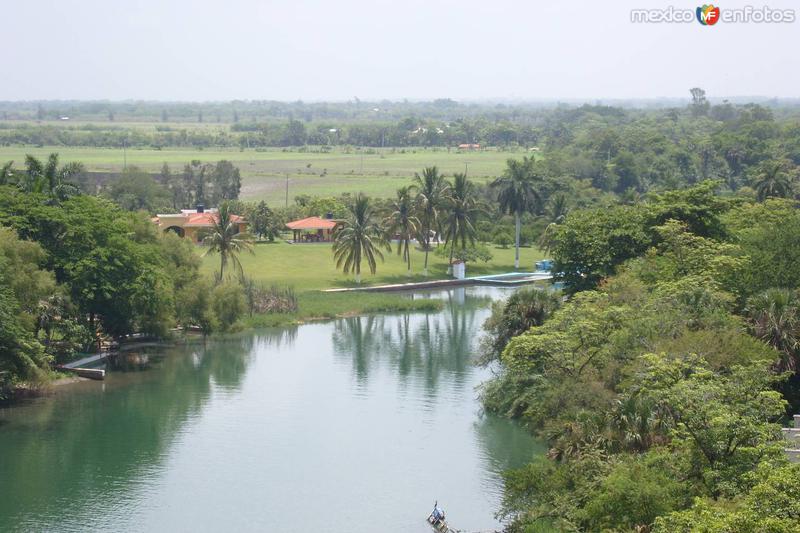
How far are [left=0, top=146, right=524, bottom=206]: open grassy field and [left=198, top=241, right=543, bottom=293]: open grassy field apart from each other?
36496 mm

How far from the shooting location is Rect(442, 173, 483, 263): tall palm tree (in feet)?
259

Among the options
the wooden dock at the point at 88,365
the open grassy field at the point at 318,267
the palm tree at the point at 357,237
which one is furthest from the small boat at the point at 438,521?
the palm tree at the point at 357,237

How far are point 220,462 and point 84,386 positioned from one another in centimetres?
1249

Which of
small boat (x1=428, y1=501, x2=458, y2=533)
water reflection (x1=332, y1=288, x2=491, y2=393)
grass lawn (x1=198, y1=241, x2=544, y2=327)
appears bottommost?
water reflection (x1=332, y1=288, x2=491, y2=393)

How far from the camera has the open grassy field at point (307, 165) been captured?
438 ft

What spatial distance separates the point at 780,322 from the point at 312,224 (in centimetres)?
5353

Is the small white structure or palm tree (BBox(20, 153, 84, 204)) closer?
palm tree (BBox(20, 153, 84, 204))

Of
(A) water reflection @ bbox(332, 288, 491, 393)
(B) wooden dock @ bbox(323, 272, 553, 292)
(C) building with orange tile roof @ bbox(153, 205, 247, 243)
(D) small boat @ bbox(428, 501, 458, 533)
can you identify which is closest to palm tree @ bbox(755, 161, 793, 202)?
(B) wooden dock @ bbox(323, 272, 553, 292)

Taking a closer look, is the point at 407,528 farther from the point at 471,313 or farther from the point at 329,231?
the point at 329,231

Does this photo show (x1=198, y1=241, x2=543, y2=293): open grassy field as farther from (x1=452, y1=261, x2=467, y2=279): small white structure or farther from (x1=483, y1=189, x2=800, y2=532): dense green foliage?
(x1=483, y1=189, x2=800, y2=532): dense green foliage

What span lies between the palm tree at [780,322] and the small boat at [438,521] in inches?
507

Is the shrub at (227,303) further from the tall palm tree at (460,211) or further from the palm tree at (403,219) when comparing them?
the tall palm tree at (460,211)

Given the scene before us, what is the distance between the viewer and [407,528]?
32.8 meters

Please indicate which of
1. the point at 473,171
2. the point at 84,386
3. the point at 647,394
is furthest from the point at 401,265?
the point at 473,171
